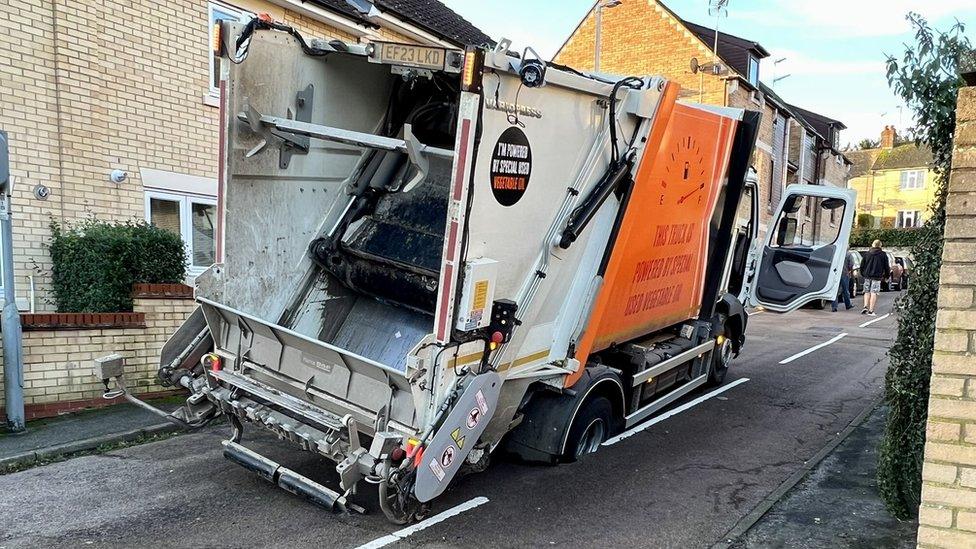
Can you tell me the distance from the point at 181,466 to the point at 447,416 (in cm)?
247

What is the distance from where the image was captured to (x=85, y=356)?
6.43 m

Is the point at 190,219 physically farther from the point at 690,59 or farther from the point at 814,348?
the point at 690,59

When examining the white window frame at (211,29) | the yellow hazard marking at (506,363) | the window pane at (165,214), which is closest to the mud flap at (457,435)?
the yellow hazard marking at (506,363)

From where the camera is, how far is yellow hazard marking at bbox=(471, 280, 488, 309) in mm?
3980

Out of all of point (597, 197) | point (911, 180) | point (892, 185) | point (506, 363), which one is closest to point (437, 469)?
point (506, 363)

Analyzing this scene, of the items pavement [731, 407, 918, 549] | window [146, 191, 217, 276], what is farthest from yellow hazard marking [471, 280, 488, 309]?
window [146, 191, 217, 276]

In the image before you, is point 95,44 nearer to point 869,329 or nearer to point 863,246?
point 869,329

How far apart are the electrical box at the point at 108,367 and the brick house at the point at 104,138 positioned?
198 cm

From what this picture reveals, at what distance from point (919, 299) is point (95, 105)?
7.94m

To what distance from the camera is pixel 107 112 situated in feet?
25.4

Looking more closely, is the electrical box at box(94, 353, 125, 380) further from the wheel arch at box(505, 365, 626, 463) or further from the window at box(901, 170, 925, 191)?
the window at box(901, 170, 925, 191)

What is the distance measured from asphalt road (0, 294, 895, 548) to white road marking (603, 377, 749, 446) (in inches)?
3.1

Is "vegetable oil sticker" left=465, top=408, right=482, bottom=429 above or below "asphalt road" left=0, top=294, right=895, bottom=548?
above

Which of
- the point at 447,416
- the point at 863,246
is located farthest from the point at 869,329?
the point at 863,246
